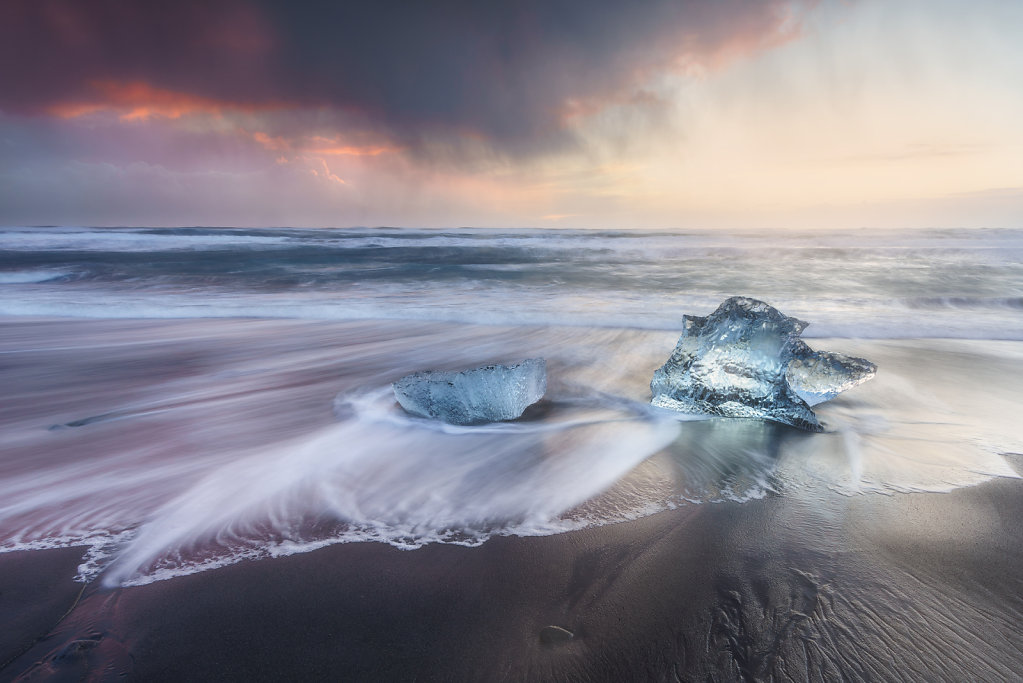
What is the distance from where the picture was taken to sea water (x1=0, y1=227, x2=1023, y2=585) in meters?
2.01

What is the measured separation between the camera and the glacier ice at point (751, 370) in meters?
2.90

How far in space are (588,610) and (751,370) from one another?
Result: 6.47ft

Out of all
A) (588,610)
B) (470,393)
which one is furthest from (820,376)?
(588,610)

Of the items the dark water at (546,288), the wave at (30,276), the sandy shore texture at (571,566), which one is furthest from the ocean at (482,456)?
the wave at (30,276)

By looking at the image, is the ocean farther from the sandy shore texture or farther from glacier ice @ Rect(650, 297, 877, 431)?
glacier ice @ Rect(650, 297, 877, 431)

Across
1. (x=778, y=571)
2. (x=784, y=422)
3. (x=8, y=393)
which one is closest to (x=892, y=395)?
(x=784, y=422)

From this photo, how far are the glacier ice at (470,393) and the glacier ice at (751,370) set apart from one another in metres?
0.96

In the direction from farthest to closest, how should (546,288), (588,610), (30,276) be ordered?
1. (30,276)
2. (546,288)
3. (588,610)

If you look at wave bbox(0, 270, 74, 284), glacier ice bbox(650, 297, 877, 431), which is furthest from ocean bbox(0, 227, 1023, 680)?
wave bbox(0, 270, 74, 284)

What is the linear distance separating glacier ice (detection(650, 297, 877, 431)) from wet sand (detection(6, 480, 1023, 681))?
1.05 meters

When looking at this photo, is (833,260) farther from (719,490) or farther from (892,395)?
(719,490)

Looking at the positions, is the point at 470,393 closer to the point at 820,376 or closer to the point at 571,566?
the point at 571,566

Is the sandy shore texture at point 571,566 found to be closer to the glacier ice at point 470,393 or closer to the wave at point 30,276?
the glacier ice at point 470,393

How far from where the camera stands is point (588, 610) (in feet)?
4.81
